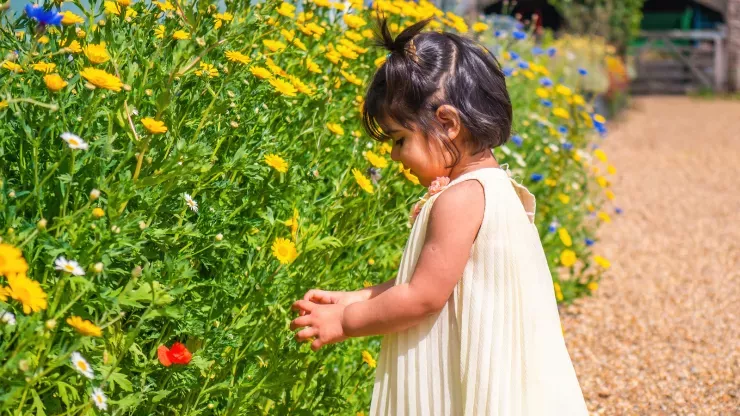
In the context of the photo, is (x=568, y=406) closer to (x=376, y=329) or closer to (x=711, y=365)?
(x=376, y=329)

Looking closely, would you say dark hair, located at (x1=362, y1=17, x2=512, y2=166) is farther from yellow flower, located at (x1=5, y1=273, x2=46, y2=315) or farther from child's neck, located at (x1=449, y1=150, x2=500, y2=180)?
yellow flower, located at (x1=5, y1=273, x2=46, y2=315)

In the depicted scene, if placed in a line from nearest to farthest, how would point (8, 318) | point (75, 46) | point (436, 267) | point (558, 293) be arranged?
point (8, 318)
point (436, 267)
point (75, 46)
point (558, 293)

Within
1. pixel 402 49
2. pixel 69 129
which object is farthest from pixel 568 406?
pixel 69 129

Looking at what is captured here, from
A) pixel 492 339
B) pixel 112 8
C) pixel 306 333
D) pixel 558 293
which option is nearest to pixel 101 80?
pixel 112 8

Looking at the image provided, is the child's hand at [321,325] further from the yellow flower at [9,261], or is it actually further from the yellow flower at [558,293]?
the yellow flower at [558,293]

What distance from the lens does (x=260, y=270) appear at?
2.02 metres

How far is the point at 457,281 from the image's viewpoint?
5.92 ft

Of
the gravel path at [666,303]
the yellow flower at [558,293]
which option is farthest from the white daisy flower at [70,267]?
the yellow flower at [558,293]

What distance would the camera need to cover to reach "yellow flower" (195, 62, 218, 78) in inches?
79.2

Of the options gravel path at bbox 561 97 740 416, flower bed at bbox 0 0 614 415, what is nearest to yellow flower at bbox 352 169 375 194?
flower bed at bbox 0 0 614 415

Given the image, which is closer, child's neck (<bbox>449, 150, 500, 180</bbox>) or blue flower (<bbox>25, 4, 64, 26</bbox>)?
blue flower (<bbox>25, 4, 64, 26</bbox>)

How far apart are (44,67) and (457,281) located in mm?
951

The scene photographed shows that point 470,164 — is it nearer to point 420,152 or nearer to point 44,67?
point 420,152

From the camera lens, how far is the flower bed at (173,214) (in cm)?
161
